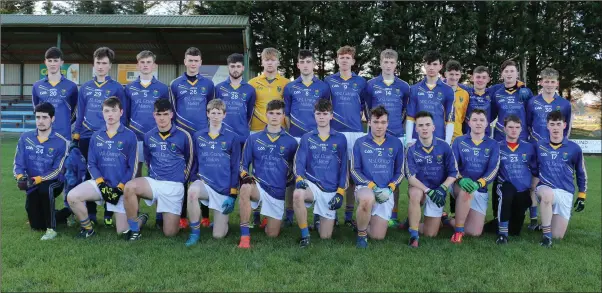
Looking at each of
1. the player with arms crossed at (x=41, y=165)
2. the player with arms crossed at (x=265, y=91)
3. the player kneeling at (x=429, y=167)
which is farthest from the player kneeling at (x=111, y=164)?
the player kneeling at (x=429, y=167)

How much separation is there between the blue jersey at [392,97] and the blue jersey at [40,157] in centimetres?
364

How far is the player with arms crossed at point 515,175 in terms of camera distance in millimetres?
5051

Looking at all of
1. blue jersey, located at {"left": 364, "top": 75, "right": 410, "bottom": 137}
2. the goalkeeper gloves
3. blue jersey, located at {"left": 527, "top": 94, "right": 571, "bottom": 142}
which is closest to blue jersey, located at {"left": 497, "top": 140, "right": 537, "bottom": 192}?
blue jersey, located at {"left": 527, "top": 94, "right": 571, "bottom": 142}

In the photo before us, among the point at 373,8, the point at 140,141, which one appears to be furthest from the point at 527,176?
the point at 373,8

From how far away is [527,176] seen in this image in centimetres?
514

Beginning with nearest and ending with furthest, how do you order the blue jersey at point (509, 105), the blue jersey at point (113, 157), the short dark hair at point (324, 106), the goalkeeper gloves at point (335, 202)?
the goalkeeper gloves at point (335, 202) < the short dark hair at point (324, 106) < the blue jersey at point (113, 157) < the blue jersey at point (509, 105)

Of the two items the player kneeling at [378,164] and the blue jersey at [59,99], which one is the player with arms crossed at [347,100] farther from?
the blue jersey at [59,99]

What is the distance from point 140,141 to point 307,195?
218 centimetres

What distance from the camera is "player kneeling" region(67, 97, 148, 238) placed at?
15.6ft

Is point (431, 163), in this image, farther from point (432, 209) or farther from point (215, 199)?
point (215, 199)

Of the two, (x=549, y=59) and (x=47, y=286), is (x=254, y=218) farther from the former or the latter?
Answer: (x=549, y=59)

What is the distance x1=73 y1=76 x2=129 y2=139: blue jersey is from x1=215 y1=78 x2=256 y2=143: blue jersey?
3.95 ft

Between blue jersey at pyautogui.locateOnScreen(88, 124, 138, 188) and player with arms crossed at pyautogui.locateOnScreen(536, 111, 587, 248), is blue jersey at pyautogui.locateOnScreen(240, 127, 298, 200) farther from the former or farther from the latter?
player with arms crossed at pyautogui.locateOnScreen(536, 111, 587, 248)

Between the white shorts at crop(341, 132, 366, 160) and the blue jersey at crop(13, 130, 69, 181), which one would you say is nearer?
the blue jersey at crop(13, 130, 69, 181)
